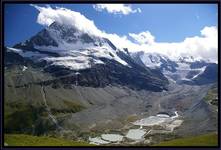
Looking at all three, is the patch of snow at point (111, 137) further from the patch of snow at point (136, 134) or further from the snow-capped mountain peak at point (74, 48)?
the snow-capped mountain peak at point (74, 48)

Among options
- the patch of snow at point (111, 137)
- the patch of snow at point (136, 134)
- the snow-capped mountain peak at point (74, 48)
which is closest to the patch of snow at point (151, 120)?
the patch of snow at point (136, 134)

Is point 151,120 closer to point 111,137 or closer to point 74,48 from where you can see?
point 111,137

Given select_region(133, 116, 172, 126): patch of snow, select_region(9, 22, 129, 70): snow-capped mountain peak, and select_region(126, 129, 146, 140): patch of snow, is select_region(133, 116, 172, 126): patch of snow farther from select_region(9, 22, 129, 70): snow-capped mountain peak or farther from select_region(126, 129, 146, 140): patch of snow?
select_region(9, 22, 129, 70): snow-capped mountain peak

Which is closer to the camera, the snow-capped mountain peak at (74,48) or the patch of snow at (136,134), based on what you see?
the patch of snow at (136,134)

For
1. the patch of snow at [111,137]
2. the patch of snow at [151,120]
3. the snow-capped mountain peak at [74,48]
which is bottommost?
the patch of snow at [111,137]

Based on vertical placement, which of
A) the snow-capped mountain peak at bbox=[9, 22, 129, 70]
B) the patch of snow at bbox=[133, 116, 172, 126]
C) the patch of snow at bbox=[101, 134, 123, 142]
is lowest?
the patch of snow at bbox=[101, 134, 123, 142]

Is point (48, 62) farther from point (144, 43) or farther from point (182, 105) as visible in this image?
point (144, 43)

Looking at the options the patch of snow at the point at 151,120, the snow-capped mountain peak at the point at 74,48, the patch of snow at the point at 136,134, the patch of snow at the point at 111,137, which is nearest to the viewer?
the patch of snow at the point at 111,137

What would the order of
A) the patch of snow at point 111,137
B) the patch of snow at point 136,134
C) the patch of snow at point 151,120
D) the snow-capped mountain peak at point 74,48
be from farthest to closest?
the snow-capped mountain peak at point 74,48
the patch of snow at point 151,120
the patch of snow at point 136,134
the patch of snow at point 111,137

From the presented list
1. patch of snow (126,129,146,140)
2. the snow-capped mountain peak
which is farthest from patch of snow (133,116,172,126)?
the snow-capped mountain peak

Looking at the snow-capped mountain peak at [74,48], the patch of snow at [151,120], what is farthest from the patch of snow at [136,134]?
the snow-capped mountain peak at [74,48]

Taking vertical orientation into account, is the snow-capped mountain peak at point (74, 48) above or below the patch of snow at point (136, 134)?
above

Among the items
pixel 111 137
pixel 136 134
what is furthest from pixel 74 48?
pixel 136 134
